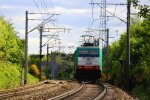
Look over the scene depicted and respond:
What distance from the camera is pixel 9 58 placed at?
2702 inches

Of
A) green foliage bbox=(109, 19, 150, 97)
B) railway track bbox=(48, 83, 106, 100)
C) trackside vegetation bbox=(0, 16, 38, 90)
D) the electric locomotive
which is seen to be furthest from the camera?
trackside vegetation bbox=(0, 16, 38, 90)

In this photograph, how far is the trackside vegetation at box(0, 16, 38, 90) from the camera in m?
54.1

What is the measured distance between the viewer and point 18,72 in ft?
213

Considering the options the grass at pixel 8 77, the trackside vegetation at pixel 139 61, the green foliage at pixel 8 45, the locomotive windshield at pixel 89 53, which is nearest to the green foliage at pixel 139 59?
the trackside vegetation at pixel 139 61

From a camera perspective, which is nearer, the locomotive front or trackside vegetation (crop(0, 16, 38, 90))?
→ the locomotive front

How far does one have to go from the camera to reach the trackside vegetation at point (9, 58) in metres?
54.1

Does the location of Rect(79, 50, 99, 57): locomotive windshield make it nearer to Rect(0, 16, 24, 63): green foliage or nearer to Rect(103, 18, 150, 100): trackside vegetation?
Rect(103, 18, 150, 100): trackside vegetation

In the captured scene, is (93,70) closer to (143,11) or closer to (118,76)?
(118,76)

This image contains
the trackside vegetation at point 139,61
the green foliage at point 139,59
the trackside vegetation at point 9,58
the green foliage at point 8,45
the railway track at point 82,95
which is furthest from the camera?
the green foliage at point 8,45

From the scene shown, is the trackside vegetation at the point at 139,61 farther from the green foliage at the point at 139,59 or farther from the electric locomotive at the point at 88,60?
the electric locomotive at the point at 88,60

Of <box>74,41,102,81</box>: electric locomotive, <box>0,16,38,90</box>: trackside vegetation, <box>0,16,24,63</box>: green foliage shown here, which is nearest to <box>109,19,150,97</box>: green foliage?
<box>74,41,102,81</box>: electric locomotive

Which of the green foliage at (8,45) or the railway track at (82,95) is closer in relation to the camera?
the railway track at (82,95)

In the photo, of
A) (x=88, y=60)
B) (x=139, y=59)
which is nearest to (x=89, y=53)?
(x=88, y=60)

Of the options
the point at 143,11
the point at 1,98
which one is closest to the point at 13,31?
the point at 1,98
